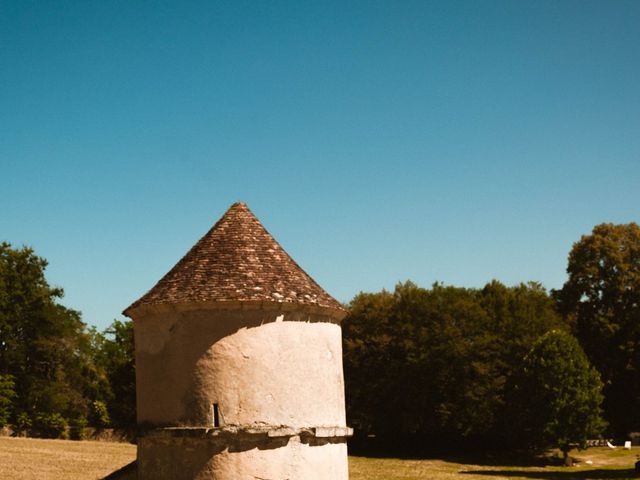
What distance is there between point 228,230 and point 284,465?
5.36 m

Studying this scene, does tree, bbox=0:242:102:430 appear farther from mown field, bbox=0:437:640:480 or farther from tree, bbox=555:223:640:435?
tree, bbox=555:223:640:435

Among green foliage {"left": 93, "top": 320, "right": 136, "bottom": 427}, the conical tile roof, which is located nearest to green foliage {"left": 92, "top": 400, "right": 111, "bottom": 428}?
green foliage {"left": 93, "top": 320, "right": 136, "bottom": 427}

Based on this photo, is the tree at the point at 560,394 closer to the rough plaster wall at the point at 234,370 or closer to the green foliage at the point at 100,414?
the rough plaster wall at the point at 234,370

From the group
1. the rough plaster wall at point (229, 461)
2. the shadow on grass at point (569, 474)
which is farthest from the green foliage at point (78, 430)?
the rough plaster wall at point (229, 461)

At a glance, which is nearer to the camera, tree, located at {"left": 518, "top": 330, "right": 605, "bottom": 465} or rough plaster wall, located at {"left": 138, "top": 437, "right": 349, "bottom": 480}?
rough plaster wall, located at {"left": 138, "top": 437, "right": 349, "bottom": 480}

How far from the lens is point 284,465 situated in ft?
46.5

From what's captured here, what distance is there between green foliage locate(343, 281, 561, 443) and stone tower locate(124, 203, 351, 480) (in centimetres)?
3266

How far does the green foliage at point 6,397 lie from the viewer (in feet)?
152

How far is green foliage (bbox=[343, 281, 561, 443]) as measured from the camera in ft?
152

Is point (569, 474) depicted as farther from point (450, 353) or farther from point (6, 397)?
point (6, 397)

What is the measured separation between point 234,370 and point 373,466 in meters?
28.0

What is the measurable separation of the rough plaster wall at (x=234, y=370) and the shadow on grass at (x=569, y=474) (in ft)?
80.4

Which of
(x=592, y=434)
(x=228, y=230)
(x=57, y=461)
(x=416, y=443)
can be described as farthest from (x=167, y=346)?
(x=416, y=443)

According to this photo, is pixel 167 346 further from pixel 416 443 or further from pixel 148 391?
pixel 416 443
